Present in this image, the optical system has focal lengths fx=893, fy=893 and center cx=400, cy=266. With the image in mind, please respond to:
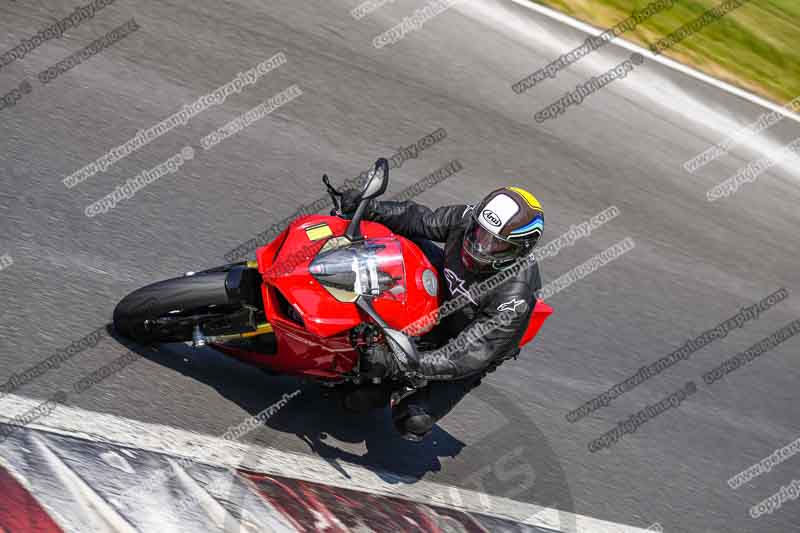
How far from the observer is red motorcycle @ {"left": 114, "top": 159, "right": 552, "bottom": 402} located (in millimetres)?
4680

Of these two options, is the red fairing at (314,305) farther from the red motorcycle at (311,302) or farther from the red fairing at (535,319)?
the red fairing at (535,319)

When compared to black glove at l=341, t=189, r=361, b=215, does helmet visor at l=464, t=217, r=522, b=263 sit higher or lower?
lower

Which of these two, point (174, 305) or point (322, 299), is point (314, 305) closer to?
point (322, 299)

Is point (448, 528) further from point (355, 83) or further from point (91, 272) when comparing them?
point (355, 83)

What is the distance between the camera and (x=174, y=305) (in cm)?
493

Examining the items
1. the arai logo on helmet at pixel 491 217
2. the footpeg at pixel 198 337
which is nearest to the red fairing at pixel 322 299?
the footpeg at pixel 198 337

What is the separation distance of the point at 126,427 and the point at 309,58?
203 inches

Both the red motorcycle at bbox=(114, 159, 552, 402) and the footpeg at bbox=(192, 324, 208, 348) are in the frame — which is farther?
the footpeg at bbox=(192, 324, 208, 348)

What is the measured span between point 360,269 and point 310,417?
120cm

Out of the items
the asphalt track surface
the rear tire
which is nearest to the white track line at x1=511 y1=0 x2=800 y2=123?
the asphalt track surface

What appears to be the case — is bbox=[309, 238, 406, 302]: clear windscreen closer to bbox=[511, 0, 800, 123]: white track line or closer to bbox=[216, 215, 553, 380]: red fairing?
bbox=[216, 215, 553, 380]: red fairing

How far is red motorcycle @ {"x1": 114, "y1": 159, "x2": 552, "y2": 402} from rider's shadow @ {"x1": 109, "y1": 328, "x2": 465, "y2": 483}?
0.71 ft

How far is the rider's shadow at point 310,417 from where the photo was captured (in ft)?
17.4

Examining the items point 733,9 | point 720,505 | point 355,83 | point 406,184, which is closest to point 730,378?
point 720,505
